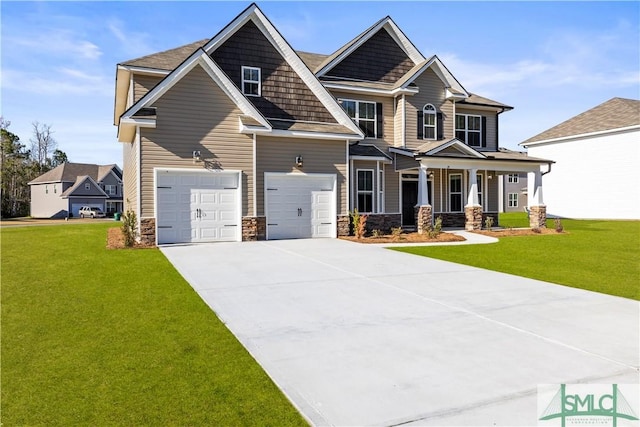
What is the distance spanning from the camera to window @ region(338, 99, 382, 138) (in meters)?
20.6

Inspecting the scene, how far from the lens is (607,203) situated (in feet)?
100

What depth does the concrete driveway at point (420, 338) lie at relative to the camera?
3.61 meters

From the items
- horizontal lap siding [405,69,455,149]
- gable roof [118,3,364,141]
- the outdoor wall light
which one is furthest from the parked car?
horizontal lap siding [405,69,455,149]

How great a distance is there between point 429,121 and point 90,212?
157 ft

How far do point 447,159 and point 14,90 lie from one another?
63.1ft

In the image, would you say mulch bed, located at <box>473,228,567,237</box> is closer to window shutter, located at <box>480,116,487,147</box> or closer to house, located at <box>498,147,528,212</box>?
window shutter, located at <box>480,116,487,147</box>

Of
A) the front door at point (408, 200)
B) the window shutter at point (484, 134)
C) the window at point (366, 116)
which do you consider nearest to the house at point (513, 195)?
the window shutter at point (484, 134)

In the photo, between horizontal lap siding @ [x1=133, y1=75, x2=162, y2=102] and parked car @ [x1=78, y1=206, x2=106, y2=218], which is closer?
horizontal lap siding @ [x1=133, y1=75, x2=162, y2=102]

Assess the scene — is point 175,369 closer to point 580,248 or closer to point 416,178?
point 580,248

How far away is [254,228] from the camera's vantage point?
15.9 metres

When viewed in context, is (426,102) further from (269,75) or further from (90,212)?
(90,212)

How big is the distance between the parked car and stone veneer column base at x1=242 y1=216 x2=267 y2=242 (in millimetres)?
46297

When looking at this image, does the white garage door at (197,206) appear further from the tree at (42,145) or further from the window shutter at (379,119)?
the tree at (42,145)

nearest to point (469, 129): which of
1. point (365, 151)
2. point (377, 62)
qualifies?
point (377, 62)
